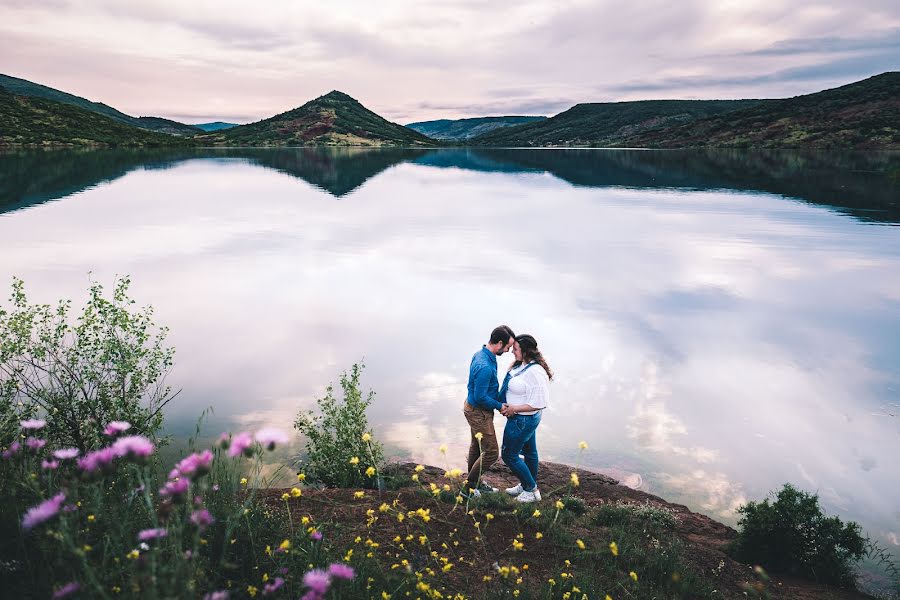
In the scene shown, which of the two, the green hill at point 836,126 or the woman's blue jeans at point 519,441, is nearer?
the woman's blue jeans at point 519,441

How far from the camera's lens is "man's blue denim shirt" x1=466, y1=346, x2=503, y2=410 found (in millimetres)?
8727

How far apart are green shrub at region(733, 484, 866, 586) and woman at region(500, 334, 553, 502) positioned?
3222 millimetres

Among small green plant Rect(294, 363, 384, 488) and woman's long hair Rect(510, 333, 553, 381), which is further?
small green plant Rect(294, 363, 384, 488)

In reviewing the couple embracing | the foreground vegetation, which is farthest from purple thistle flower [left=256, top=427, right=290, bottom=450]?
the couple embracing

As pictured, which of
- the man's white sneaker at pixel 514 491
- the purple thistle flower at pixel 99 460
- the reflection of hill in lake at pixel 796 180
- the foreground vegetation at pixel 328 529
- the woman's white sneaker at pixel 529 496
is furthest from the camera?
the reflection of hill in lake at pixel 796 180

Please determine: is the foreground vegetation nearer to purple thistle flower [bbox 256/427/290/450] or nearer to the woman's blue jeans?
purple thistle flower [bbox 256/427/290/450]

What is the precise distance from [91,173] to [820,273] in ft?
318

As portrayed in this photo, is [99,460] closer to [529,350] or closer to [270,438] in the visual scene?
[270,438]

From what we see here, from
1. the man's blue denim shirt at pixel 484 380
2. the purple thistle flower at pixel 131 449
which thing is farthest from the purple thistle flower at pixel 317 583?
the man's blue denim shirt at pixel 484 380

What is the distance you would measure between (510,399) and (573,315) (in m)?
14.3

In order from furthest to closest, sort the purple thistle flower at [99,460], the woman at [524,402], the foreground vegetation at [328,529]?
the woman at [524,402], the foreground vegetation at [328,529], the purple thistle flower at [99,460]

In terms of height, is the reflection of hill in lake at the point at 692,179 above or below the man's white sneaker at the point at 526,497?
above

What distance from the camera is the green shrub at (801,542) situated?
26.4 ft

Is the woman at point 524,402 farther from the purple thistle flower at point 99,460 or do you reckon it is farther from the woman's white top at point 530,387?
the purple thistle flower at point 99,460
